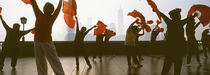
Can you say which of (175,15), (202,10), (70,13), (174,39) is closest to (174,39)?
(174,39)

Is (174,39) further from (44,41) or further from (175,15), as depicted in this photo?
(44,41)

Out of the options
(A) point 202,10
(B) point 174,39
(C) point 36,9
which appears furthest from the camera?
(A) point 202,10

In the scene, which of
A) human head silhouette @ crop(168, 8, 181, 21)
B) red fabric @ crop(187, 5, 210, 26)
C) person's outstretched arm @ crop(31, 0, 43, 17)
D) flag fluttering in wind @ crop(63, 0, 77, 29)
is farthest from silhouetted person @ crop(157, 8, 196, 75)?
flag fluttering in wind @ crop(63, 0, 77, 29)

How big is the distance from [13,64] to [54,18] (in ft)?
15.1

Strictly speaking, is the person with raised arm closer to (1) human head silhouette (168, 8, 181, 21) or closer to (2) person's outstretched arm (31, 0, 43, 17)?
(1) human head silhouette (168, 8, 181, 21)

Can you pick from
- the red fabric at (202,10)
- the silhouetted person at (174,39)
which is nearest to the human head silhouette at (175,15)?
the silhouetted person at (174,39)

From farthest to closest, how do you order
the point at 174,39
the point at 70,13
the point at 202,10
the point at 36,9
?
the point at 70,13
the point at 202,10
the point at 174,39
the point at 36,9

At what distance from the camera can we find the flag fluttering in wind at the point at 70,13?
7.07 meters

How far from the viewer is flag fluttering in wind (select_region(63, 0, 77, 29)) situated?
7.07 meters

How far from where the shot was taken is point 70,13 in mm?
7152

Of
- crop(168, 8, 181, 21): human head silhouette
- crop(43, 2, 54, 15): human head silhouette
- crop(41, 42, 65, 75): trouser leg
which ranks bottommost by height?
crop(41, 42, 65, 75): trouser leg

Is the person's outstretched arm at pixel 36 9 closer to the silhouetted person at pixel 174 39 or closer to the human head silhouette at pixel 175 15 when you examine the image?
the silhouetted person at pixel 174 39

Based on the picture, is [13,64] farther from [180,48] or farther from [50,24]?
[180,48]

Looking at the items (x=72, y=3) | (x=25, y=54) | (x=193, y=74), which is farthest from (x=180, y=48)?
(x=25, y=54)
